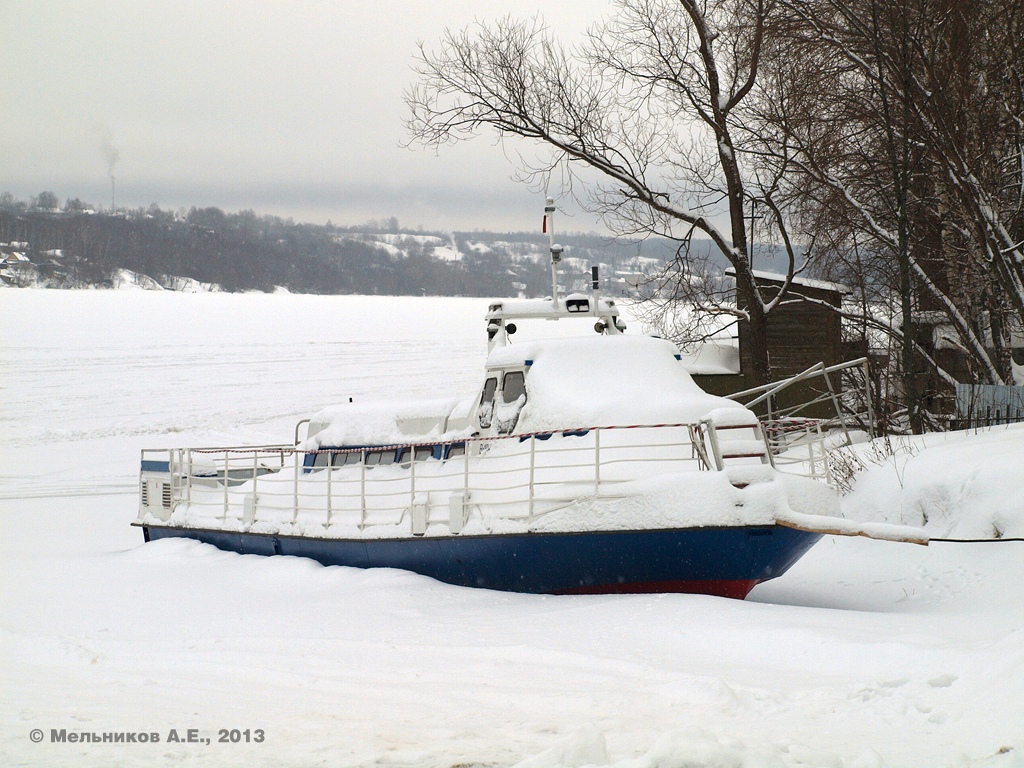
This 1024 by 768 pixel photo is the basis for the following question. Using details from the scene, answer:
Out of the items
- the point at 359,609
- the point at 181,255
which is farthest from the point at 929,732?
the point at 181,255

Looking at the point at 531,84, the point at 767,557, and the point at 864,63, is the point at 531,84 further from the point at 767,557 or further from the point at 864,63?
the point at 767,557

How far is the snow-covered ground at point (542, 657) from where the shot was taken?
14.2 ft

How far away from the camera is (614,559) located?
871 centimetres

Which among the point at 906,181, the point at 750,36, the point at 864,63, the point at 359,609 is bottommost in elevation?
the point at 359,609

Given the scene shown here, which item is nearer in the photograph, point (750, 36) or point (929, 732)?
point (929, 732)

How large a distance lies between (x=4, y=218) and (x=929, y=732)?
Result: 4002 inches

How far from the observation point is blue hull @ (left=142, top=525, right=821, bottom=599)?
328 inches

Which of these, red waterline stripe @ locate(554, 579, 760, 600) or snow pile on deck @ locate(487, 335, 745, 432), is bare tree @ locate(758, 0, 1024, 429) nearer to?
snow pile on deck @ locate(487, 335, 745, 432)

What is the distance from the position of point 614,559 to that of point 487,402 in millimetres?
2857

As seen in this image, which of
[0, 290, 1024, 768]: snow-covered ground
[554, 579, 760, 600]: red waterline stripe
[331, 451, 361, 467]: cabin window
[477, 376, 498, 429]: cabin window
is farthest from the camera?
[331, 451, 361, 467]: cabin window

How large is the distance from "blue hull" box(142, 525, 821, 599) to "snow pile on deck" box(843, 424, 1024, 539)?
86.6 inches

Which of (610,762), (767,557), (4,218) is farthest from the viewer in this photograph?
(4,218)

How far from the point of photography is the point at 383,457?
471 inches

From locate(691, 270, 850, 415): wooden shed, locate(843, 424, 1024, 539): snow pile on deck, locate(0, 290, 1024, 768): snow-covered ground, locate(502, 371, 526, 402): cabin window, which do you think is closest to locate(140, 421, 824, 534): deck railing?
locate(502, 371, 526, 402): cabin window
